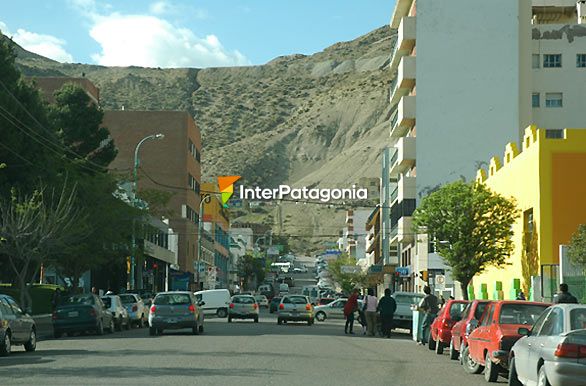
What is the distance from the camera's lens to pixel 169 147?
4213 inches

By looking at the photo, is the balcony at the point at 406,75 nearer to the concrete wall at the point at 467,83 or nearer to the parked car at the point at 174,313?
the concrete wall at the point at 467,83

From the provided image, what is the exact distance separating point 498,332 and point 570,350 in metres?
5.59

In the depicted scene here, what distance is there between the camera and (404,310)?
4350cm

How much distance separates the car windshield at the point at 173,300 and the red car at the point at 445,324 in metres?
9.88

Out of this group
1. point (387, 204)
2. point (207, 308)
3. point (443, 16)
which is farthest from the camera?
point (387, 204)

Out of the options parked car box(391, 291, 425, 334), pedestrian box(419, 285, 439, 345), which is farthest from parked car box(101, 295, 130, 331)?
pedestrian box(419, 285, 439, 345)

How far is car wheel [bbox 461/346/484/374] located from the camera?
22661 mm

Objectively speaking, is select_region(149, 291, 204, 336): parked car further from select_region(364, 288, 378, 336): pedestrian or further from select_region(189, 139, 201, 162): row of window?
select_region(189, 139, 201, 162): row of window

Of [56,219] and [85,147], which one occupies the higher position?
[85,147]

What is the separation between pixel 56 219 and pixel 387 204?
58.8 m

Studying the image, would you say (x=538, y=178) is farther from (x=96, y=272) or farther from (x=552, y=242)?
(x=96, y=272)

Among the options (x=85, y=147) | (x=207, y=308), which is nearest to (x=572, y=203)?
(x=207, y=308)

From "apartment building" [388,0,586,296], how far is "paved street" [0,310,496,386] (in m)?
39.1

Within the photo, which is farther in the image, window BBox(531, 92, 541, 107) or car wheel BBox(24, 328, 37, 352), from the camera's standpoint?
window BBox(531, 92, 541, 107)
